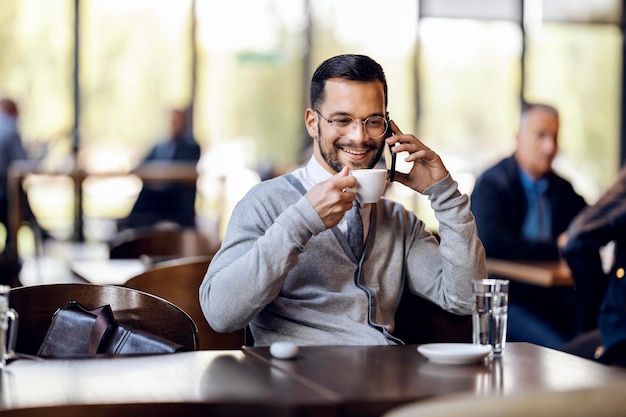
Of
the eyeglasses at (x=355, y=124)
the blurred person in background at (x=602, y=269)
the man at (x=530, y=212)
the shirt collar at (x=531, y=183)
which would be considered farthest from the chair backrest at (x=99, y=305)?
the shirt collar at (x=531, y=183)

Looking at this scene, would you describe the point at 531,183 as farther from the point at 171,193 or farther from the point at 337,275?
the point at 171,193

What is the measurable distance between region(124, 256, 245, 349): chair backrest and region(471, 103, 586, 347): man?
1.57 metres

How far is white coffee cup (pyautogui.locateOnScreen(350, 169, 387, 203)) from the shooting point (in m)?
2.10

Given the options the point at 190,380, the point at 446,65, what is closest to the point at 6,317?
the point at 190,380

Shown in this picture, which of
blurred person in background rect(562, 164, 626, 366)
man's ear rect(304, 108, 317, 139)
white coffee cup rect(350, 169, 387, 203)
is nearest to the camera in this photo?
white coffee cup rect(350, 169, 387, 203)

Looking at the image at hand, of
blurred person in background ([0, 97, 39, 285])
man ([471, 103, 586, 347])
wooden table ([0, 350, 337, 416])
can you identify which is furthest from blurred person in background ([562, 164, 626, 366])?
blurred person in background ([0, 97, 39, 285])

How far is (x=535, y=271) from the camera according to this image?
12.5 feet

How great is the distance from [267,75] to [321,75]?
24.7ft

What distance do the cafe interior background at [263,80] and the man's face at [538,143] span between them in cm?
462

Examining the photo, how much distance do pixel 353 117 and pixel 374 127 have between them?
52 mm

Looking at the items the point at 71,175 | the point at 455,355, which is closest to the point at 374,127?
the point at 455,355

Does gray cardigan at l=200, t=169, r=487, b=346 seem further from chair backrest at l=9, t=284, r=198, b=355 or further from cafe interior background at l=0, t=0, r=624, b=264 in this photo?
cafe interior background at l=0, t=0, r=624, b=264

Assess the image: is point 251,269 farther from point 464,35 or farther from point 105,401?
point 464,35

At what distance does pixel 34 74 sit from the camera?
929 cm
